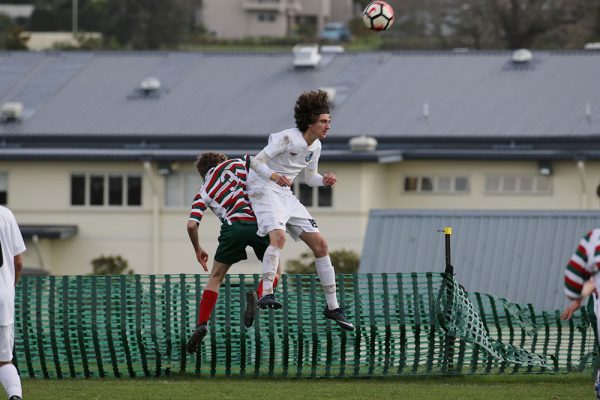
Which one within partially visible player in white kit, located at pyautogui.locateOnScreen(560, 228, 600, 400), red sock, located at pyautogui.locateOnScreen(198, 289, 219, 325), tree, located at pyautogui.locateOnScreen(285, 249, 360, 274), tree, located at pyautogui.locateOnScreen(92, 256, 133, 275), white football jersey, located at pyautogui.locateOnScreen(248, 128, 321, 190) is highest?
white football jersey, located at pyautogui.locateOnScreen(248, 128, 321, 190)

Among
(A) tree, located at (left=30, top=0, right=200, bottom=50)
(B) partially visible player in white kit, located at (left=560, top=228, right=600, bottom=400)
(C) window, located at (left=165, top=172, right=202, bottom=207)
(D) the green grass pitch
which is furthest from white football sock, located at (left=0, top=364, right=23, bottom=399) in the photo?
(A) tree, located at (left=30, top=0, right=200, bottom=50)

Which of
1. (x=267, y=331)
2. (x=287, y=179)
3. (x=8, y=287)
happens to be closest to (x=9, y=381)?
(x=8, y=287)

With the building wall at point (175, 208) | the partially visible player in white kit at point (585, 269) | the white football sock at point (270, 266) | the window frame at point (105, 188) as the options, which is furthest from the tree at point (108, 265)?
the partially visible player in white kit at point (585, 269)

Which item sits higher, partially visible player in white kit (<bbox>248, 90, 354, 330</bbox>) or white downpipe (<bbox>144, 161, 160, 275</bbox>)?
partially visible player in white kit (<bbox>248, 90, 354, 330</bbox>)

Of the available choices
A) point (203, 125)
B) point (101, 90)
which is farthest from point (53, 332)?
point (101, 90)

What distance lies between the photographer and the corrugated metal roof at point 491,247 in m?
27.1

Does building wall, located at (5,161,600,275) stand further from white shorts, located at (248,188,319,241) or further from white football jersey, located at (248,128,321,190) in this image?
white football jersey, located at (248,128,321,190)

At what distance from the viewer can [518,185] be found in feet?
183

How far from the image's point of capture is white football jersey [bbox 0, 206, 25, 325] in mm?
13828

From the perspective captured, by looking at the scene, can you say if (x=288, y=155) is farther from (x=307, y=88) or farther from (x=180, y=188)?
(x=307, y=88)

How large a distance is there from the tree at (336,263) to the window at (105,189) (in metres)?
7.82

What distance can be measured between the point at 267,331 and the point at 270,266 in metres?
3.61

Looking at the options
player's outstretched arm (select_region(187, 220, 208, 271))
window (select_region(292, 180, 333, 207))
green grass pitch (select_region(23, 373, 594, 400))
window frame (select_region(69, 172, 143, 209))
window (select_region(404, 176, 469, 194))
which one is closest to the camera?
player's outstretched arm (select_region(187, 220, 208, 271))

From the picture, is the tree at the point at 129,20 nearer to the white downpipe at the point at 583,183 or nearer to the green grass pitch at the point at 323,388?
the white downpipe at the point at 583,183
